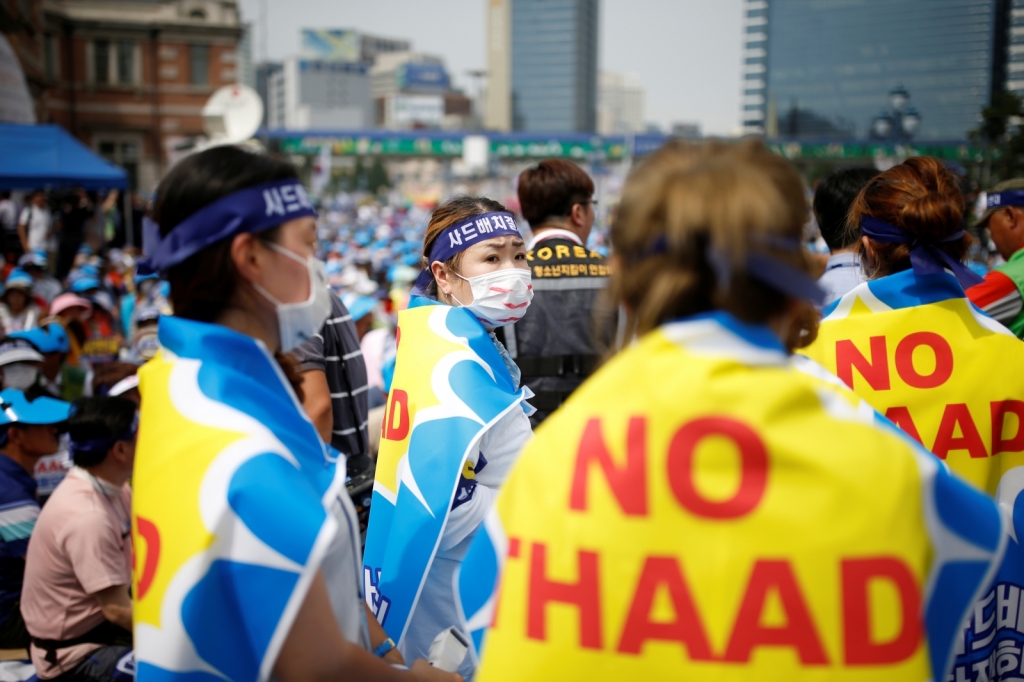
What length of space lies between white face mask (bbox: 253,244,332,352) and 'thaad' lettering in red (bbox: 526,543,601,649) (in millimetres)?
759

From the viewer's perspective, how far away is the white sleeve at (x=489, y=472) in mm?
2656

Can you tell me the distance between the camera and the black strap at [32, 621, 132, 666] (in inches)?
145

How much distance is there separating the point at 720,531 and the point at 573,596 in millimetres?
251

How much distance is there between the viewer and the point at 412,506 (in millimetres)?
2621

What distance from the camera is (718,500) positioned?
4.27ft

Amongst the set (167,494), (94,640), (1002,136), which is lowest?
(94,640)

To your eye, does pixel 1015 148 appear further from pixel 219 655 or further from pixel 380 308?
pixel 219 655

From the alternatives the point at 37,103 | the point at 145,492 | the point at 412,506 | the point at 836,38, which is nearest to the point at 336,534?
the point at 145,492

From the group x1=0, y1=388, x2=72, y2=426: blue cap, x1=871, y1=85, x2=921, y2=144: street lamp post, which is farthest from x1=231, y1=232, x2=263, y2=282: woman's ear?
→ x1=871, y1=85, x2=921, y2=144: street lamp post

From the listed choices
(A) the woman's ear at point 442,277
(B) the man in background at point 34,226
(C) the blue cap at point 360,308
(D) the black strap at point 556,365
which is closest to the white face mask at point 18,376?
(C) the blue cap at point 360,308

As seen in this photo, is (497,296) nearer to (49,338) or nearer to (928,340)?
(928,340)

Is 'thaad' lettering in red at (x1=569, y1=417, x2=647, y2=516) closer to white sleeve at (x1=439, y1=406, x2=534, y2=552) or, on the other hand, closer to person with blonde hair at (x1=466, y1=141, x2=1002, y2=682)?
person with blonde hair at (x1=466, y1=141, x2=1002, y2=682)

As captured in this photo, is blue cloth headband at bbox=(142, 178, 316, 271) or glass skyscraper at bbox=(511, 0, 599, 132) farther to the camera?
glass skyscraper at bbox=(511, 0, 599, 132)

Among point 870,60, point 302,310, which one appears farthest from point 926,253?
point 870,60
